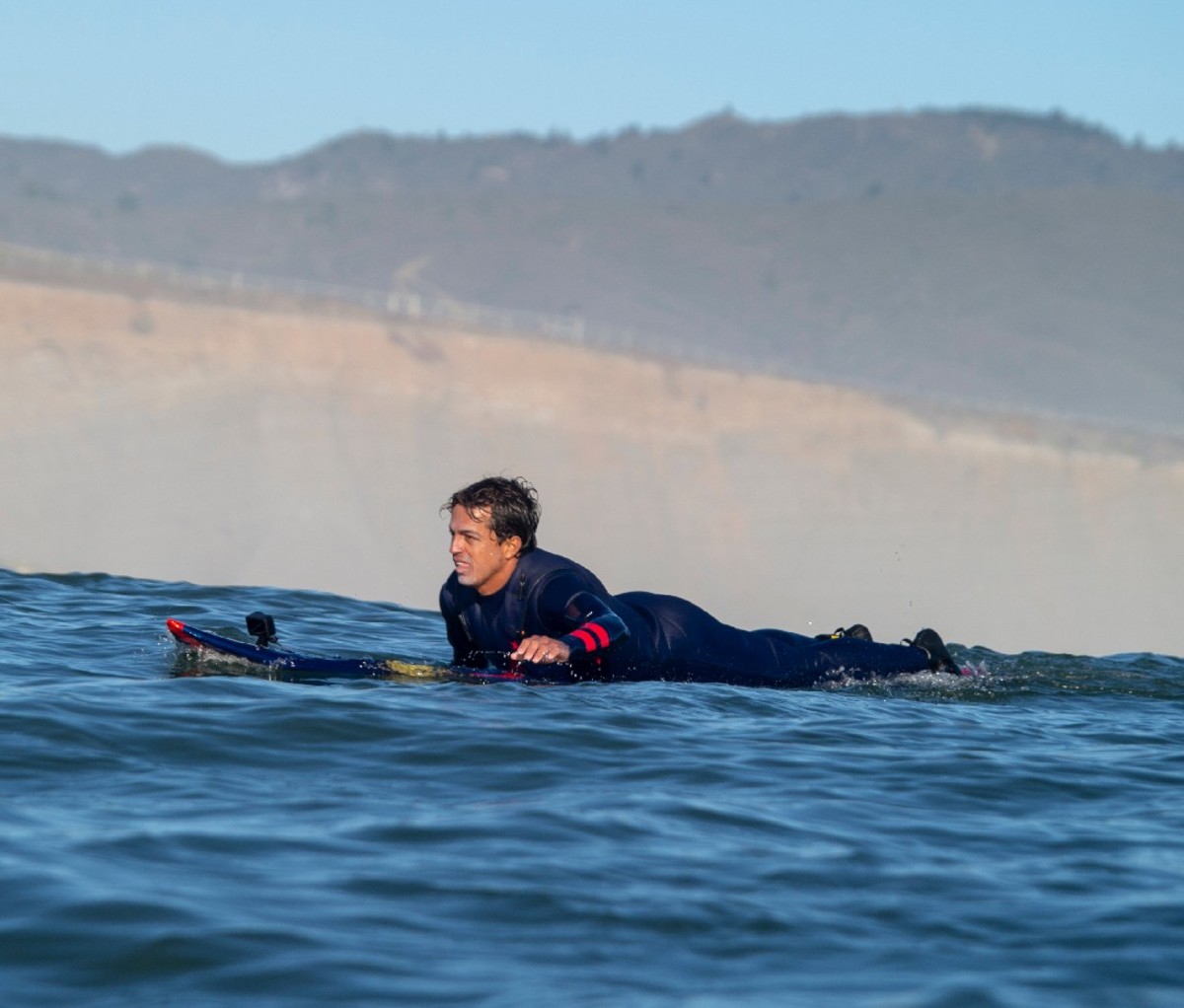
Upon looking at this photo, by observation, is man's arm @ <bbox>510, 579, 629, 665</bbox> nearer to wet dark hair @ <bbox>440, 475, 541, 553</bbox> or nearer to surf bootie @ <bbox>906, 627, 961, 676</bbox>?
wet dark hair @ <bbox>440, 475, 541, 553</bbox>

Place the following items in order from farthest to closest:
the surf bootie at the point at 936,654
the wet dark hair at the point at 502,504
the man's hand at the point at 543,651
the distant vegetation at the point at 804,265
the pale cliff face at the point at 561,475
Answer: the distant vegetation at the point at 804,265 → the pale cliff face at the point at 561,475 → the surf bootie at the point at 936,654 → the wet dark hair at the point at 502,504 → the man's hand at the point at 543,651

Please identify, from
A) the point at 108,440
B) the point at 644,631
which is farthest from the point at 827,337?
the point at 644,631

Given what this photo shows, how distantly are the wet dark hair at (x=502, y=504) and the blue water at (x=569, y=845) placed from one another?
3.00ft

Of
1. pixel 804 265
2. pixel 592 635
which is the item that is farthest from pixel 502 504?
pixel 804 265

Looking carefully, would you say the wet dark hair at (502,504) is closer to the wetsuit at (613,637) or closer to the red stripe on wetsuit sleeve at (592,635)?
the wetsuit at (613,637)

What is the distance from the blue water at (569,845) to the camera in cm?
527

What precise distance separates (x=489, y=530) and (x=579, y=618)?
71 cm

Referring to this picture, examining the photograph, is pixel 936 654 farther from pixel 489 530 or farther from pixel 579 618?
pixel 489 530

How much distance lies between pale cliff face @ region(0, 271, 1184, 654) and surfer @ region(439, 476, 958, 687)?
51711 millimetres

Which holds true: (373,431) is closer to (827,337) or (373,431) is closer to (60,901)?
(60,901)

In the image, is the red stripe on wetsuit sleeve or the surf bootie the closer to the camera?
the red stripe on wetsuit sleeve

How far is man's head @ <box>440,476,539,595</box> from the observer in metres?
9.92

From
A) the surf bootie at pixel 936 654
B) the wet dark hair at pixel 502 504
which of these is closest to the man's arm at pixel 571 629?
the wet dark hair at pixel 502 504

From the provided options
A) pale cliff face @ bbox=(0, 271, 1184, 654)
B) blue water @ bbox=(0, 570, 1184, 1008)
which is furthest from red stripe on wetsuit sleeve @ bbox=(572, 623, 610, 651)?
pale cliff face @ bbox=(0, 271, 1184, 654)
